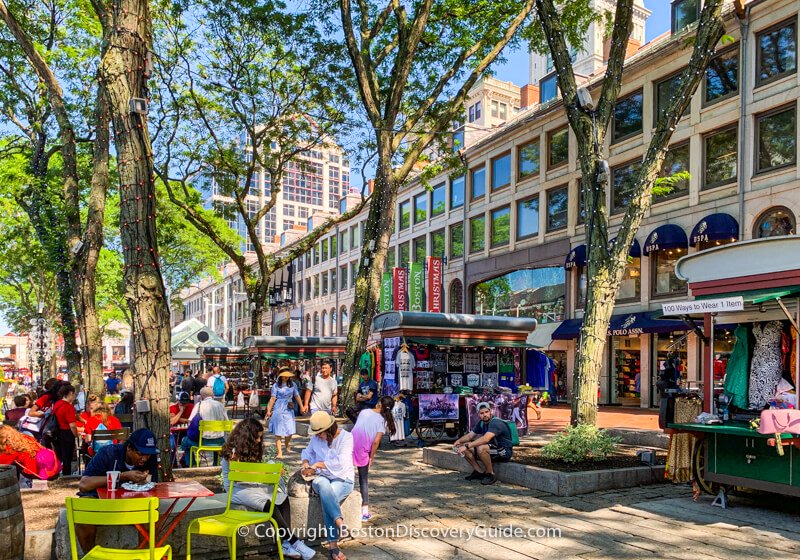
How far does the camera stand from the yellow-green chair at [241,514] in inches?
242

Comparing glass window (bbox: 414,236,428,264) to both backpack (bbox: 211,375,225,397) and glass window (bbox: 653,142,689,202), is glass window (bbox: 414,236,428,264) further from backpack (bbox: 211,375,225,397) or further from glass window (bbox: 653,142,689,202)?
backpack (bbox: 211,375,225,397)

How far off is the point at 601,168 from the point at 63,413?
932 centimetres

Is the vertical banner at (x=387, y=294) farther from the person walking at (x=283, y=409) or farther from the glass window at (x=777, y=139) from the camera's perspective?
the person walking at (x=283, y=409)

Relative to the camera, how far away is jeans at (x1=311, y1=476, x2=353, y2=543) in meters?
6.85

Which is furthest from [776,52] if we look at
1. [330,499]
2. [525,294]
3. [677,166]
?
[330,499]

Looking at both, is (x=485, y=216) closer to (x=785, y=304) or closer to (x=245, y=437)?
(x=785, y=304)

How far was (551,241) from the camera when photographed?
30.5 meters

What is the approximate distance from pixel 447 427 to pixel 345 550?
8.71 meters

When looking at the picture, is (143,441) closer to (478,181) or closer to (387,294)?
(387,294)

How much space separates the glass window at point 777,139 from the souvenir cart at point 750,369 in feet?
41.2

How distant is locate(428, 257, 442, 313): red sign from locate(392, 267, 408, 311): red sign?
51.5 inches

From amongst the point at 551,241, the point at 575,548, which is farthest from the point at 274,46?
the point at 575,548

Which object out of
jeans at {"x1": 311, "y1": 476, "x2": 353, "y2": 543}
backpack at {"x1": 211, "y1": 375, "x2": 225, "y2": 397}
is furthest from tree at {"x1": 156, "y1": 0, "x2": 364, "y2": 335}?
jeans at {"x1": 311, "y1": 476, "x2": 353, "y2": 543}

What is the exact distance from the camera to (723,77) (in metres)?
23.1
